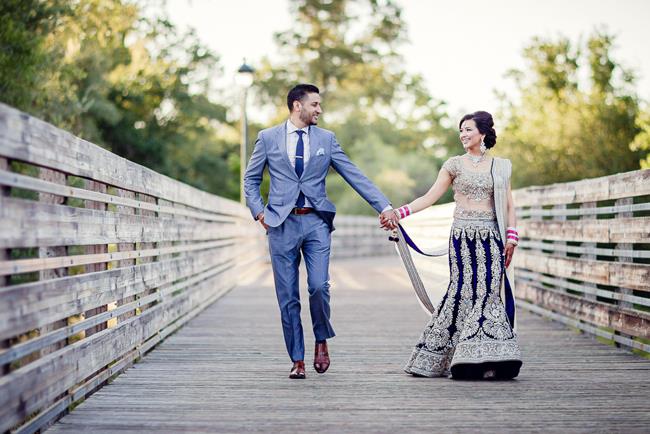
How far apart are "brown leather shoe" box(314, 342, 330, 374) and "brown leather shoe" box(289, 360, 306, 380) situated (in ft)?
0.54

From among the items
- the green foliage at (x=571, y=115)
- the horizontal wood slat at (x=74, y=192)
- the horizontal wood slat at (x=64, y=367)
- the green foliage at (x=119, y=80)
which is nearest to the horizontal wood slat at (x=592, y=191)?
the horizontal wood slat at (x=74, y=192)

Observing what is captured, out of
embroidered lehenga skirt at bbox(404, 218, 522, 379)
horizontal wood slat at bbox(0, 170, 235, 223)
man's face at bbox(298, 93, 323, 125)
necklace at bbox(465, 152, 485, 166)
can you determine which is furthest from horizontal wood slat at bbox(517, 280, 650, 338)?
horizontal wood slat at bbox(0, 170, 235, 223)

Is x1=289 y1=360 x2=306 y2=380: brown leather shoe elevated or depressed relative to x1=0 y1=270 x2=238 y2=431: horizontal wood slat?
depressed

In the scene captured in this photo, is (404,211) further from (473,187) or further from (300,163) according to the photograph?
(300,163)

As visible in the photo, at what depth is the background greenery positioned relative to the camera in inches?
1134

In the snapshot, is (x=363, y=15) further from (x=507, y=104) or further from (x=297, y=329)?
(x=297, y=329)

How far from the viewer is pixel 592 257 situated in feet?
28.2

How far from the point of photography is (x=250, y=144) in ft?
155

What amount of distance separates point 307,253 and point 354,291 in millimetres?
8273

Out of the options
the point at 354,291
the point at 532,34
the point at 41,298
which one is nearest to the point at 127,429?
the point at 41,298

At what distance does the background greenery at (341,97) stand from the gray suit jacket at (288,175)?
14.6 m

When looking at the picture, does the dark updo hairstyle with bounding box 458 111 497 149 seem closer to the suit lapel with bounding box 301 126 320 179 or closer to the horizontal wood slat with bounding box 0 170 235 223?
the suit lapel with bounding box 301 126 320 179

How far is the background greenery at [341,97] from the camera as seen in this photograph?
94.5 feet

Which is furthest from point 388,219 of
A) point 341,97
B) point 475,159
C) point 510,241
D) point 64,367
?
point 341,97
